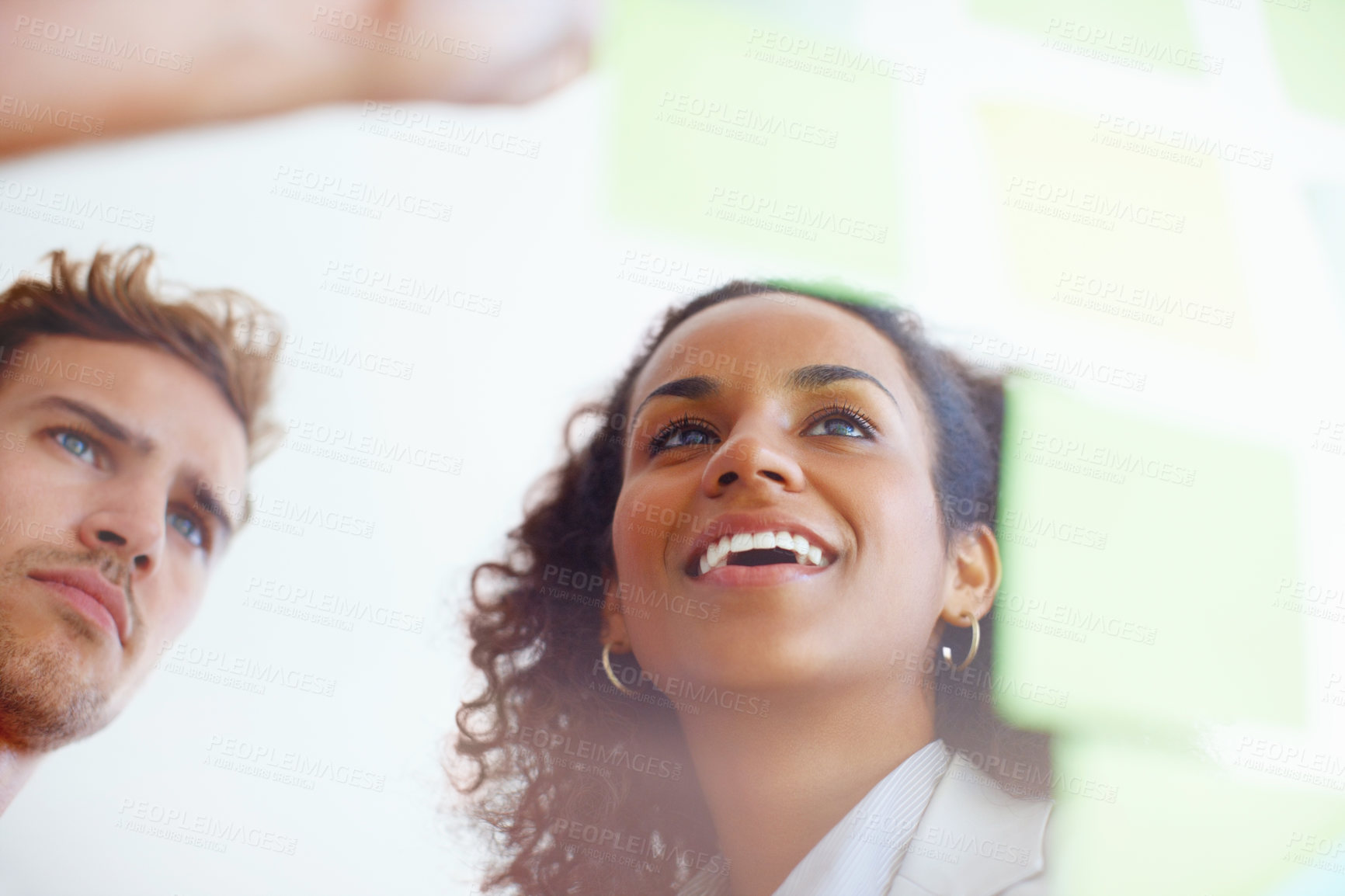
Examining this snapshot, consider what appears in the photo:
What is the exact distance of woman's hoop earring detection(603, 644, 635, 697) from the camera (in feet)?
6.40

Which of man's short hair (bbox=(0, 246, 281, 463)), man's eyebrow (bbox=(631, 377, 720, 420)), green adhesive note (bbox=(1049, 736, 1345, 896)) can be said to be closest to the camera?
green adhesive note (bbox=(1049, 736, 1345, 896))

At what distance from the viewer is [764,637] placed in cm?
164

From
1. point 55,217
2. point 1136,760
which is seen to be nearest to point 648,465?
point 1136,760

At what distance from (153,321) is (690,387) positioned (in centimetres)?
124

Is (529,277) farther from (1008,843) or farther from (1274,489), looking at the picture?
(1274,489)

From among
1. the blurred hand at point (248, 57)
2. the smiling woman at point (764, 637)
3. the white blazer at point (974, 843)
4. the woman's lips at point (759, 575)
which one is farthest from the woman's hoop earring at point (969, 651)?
the blurred hand at point (248, 57)

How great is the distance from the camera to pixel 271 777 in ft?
6.40

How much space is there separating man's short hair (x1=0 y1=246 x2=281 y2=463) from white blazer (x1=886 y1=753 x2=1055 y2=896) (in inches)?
62.1

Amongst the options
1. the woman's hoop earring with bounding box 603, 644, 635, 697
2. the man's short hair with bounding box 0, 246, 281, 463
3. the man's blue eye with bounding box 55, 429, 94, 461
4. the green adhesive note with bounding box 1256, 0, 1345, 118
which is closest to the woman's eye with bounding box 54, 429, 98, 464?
the man's blue eye with bounding box 55, 429, 94, 461

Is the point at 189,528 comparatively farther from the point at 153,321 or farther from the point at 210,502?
the point at 153,321

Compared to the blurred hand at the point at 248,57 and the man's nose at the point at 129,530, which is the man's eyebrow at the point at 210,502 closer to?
the man's nose at the point at 129,530

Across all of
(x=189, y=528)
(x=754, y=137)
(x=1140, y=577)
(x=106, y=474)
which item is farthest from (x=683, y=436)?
(x=106, y=474)

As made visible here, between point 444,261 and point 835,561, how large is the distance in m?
1.19

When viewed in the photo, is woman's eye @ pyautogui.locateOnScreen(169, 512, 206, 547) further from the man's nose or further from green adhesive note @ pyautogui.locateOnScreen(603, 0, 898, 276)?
green adhesive note @ pyautogui.locateOnScreen(603, 0, 898, 276)
